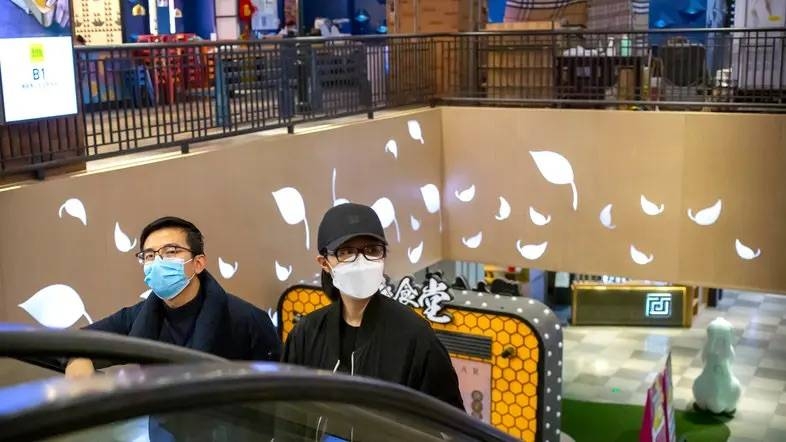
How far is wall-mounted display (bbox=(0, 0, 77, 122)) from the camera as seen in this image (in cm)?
500

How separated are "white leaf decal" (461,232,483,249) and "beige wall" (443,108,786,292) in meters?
0.06

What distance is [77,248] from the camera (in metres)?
5.49

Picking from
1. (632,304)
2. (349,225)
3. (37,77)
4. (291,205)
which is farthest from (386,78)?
(632,304)

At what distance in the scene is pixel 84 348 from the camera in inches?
53.4

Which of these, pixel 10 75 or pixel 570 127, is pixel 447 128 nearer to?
pixel 570 127

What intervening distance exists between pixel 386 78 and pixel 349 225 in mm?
6362

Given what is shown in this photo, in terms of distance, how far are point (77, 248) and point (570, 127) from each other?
5337 millimetres

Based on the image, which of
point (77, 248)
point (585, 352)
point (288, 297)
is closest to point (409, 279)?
point (288, 297)

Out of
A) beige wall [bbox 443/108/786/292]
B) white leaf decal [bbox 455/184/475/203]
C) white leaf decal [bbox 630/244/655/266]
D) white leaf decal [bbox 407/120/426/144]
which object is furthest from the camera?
white leaf decal [bbox 455/184/475/203]

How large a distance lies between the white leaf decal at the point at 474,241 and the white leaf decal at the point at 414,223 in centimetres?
74

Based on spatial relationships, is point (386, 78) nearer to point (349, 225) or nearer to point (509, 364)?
point (509, 364)

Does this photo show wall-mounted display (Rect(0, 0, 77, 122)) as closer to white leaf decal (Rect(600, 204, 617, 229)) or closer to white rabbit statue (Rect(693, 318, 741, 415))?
white leaf decal (Rect(600, 204, 617, 229))

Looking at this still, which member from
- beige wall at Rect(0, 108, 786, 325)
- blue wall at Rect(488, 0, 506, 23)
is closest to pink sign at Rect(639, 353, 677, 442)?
beige wall at Rect(0, 108, 786, 325)

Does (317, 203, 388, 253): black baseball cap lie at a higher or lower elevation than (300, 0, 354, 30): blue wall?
lower
